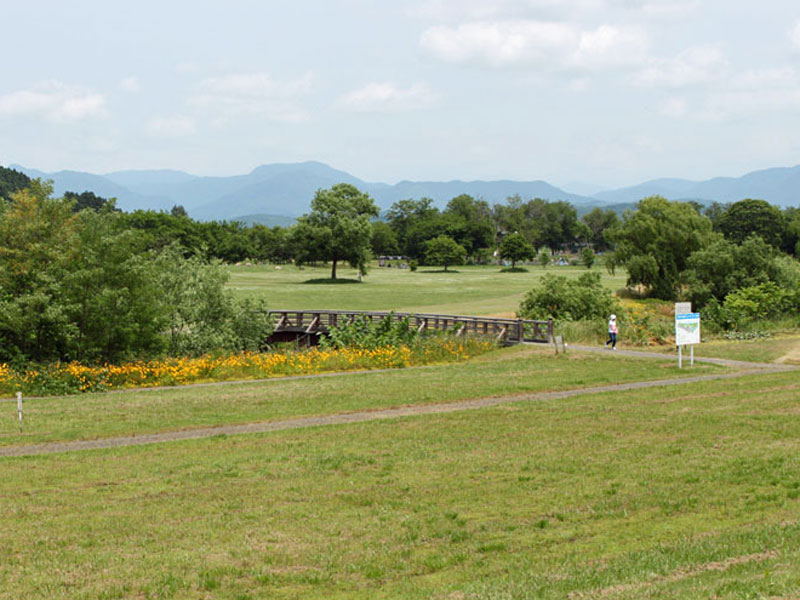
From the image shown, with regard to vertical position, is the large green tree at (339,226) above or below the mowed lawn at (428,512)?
above

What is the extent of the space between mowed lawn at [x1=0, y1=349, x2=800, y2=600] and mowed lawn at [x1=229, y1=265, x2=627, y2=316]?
3707 cm

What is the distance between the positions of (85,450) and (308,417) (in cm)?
562

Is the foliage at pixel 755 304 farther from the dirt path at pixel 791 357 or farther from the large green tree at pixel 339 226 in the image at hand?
the large green tree at pixel 339 226

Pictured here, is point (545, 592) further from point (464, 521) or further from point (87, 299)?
Result: point (87, 299)

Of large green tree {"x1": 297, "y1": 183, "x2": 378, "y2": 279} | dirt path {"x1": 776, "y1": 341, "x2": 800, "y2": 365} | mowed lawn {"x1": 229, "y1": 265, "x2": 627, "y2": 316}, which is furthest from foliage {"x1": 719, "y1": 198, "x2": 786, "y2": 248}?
dirt path {"x1": 776, "y1": 341, "x2": 800, "y2": 365}

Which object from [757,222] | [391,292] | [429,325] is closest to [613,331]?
[429,325]

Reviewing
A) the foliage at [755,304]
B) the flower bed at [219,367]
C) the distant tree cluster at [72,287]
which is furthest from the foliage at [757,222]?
the distant tree cluster at [72,287]

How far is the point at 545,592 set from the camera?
25.8ft

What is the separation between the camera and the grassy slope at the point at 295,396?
20.2m

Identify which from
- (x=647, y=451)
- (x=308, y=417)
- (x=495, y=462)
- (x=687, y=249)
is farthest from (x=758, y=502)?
(x=687, y=249)

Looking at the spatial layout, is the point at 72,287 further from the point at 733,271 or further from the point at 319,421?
the point at 733,271

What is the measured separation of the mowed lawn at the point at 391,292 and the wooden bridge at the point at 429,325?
4750 mm

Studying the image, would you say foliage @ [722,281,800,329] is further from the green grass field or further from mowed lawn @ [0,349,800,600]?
mowed lawn @ [0,349,800,600]

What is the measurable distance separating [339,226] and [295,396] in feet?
303
